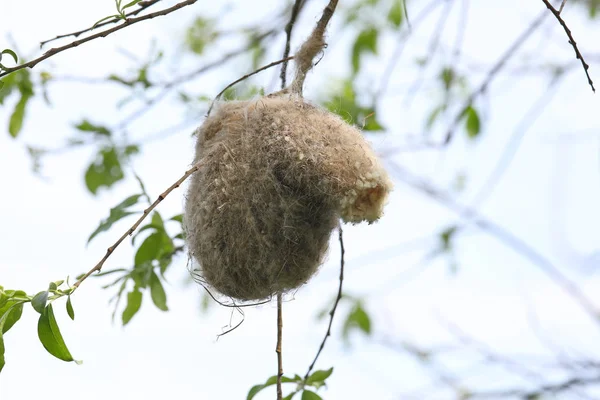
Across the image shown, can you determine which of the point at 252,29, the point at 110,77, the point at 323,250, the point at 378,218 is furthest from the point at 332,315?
the point at 252,29

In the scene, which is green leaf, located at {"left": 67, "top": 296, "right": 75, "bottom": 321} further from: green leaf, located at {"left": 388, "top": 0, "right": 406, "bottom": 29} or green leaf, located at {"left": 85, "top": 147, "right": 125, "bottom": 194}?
green leaf, located at {"left": 388, "top": 0, "right": 406, "bottom": 29}

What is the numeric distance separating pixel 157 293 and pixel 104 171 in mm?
766

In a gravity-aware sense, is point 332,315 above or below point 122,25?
below

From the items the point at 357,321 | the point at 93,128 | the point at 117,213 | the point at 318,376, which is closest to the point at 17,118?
the point at 93,128

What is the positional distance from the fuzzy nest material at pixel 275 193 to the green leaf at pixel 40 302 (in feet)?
1.08

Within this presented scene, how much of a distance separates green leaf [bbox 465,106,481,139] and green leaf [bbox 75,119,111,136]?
1.39m

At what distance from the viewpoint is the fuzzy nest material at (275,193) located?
1361mm

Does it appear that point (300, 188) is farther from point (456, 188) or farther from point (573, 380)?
point (456, 188)

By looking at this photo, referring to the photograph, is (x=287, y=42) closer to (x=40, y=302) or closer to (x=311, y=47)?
(x=311, y=47)

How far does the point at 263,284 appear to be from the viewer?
1.46 m

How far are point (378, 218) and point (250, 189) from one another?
24 centimetres

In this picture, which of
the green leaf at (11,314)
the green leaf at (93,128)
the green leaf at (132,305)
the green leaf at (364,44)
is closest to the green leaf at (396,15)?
the green leaf at (364,44)

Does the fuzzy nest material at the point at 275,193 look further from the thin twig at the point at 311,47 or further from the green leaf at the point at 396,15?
the green leaf at the point at 396,15

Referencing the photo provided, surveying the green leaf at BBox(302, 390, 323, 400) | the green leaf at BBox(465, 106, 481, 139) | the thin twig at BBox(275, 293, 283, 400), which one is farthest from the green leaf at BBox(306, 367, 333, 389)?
the green leaf at BBox(465, 106, 481, 139)
